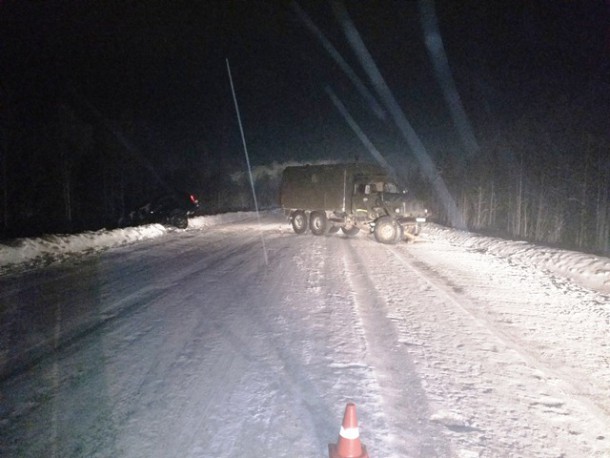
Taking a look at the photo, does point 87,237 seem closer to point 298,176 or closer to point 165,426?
point 298,176

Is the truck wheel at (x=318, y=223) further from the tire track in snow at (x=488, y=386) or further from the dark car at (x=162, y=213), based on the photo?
the tire track in snow at (x=488, y=386)

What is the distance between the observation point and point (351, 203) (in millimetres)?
18859

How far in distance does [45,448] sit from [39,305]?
474 cm

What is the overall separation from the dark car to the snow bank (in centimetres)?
1468

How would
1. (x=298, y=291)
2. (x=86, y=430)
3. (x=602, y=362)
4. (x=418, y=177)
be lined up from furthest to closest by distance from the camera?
(x=418, y=177) < (x=298, y=291) < (x=602, y=362) < (x=86, y=430)

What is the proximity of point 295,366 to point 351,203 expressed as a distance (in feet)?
47.3

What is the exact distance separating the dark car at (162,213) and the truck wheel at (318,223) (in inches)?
292

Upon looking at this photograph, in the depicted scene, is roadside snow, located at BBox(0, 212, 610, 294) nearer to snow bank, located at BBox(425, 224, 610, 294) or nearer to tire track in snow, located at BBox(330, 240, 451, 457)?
snow bank, located at BBox(425, 224, 610, 294)

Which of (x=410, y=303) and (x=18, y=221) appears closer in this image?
(x=410, y=303)

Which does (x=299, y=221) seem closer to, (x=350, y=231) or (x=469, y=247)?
(x=350, y=231)

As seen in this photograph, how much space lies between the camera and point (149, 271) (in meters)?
10.6

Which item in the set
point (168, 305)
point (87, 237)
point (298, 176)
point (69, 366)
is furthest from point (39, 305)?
point (298, 176)

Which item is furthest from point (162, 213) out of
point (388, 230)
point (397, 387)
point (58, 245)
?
point (397, 387)

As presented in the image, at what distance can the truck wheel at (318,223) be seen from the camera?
20.4 m
